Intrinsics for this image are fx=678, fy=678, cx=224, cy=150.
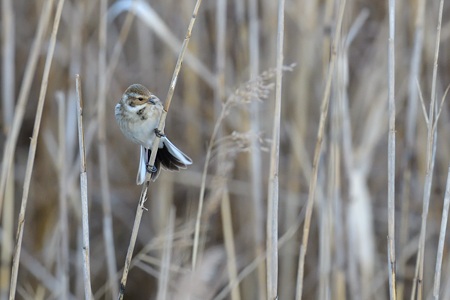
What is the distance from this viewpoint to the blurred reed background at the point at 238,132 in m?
2.42

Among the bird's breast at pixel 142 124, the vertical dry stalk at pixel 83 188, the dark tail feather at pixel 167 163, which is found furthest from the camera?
the bird's breast at pixel 142 124

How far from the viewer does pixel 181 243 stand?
5.87 feet

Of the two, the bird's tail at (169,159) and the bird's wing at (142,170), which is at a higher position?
the bird's tail at (169,159)

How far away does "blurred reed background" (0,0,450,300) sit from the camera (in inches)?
95.3

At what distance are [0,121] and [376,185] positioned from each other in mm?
1679

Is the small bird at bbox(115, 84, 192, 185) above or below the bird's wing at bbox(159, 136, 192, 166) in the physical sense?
above

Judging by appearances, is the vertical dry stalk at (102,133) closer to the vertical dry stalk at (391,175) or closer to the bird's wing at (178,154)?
the bird's wing at (178,154)

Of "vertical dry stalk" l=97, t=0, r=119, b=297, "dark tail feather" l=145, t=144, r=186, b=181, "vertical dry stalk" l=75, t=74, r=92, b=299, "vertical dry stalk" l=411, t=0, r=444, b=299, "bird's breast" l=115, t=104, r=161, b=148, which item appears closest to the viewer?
"vertical dry stalk" l=75, t=74, r=92, b=299

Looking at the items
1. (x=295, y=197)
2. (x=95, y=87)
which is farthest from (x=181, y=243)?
(x=95, y=87)

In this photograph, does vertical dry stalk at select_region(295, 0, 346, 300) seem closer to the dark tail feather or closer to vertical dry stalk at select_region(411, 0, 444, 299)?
vertical dry stalk at select_region(411, 0, 444, 299)

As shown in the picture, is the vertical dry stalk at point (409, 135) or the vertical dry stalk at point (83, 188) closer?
the vertical dry stalk at point (83, 188)

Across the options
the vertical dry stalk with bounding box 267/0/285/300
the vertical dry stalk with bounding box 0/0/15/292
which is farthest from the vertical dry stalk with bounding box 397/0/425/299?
the vertical dry stalk with bounding box 0/0/15/292

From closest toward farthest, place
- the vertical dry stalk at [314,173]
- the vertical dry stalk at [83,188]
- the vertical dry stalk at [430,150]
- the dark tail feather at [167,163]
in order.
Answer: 1. the vertical dry stalk at [83,188]
2. the vertical dry stalk at [430,150]
3. the vertical dry stalk at [314,173]
4. the dark tail feather at [167,163]

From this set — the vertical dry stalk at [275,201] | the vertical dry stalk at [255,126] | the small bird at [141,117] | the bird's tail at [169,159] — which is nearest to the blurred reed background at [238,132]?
the vertical dry stalk at [255,126]
